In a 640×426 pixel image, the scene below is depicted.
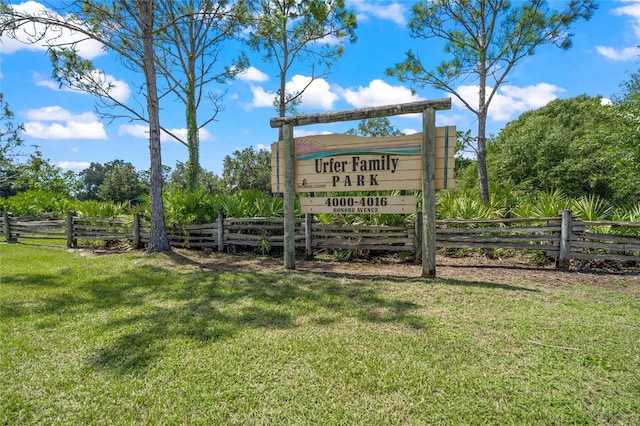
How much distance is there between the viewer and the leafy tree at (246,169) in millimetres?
33000

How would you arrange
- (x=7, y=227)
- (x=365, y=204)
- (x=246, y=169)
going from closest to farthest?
(x=365, y=204) → (x=7, y=227) → (x=246, y=169)

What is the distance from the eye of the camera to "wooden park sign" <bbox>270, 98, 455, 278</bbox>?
5242mm

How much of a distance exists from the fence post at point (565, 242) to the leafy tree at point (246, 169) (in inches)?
1116

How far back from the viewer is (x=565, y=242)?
→ 615 centimetres

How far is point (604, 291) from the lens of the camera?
4824mm

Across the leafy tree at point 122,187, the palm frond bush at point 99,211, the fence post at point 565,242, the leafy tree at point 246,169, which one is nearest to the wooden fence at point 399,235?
the fence post at point 565,242

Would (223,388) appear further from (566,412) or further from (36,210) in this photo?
(36,210)

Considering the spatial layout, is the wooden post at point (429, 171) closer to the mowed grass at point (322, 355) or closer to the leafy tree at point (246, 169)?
the mowed grass at point (322, 355)

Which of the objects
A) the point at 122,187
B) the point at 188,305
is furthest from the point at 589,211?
the point at 122,187

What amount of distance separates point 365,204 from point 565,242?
3.85m

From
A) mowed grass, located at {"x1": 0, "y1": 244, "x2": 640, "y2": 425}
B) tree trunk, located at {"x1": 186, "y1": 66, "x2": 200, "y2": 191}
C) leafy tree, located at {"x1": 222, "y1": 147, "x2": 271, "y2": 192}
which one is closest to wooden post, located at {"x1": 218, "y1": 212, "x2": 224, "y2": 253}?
mowed grass, located at {"x1": 0, "y1": 244, "x2": 640, "y2": 425}

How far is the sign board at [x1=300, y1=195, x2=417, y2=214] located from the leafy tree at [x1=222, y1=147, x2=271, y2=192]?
2702 cm

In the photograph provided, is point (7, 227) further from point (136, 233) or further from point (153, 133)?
point (153, 133)

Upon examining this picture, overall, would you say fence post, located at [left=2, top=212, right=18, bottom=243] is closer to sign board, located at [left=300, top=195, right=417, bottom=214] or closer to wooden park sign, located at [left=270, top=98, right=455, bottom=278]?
wooden park sign, located at [left=270, top=98, right=455, bottom=278]
